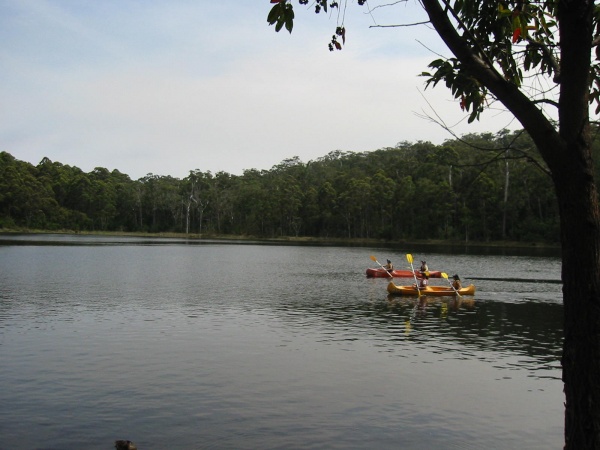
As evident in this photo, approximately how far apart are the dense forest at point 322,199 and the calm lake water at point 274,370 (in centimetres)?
5736

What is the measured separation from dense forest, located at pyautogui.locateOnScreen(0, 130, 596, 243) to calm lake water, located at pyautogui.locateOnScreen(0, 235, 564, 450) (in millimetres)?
57365

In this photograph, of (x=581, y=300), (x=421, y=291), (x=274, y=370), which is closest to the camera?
(x=581, y=300)

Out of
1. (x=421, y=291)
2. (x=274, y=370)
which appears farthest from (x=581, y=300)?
(x=421, y=291)

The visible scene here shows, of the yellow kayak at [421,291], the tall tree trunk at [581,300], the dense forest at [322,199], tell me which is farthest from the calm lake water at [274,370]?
the dense forest at [322,199]

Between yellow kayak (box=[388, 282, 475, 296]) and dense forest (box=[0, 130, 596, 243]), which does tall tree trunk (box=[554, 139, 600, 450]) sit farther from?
dense forest (box=[0, 130, 596, 243])

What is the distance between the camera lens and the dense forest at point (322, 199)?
3319 inches

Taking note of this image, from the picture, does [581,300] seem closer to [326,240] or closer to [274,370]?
[274,370]

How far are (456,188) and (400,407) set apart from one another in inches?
3161

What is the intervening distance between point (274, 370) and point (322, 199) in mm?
92668

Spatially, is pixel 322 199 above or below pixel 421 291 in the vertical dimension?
above

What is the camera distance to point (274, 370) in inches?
541

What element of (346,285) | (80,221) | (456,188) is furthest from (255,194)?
(346,285)

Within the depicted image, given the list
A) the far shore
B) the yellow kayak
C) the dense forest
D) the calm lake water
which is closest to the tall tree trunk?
the calm lake water

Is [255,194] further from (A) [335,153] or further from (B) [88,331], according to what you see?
(B) [88,331]
